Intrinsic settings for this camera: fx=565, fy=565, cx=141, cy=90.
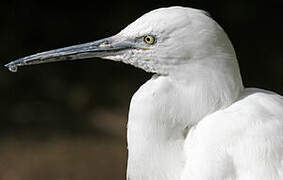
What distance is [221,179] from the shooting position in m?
1.81

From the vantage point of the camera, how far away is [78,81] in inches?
201

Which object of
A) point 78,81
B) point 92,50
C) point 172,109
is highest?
point 92,50

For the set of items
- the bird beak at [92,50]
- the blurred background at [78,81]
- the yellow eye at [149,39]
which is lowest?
the blurred background at [78,81]

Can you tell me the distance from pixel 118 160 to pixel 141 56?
7.94ft

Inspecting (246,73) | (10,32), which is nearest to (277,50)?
(246,73)

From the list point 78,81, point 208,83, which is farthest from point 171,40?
Answer: point 78,81

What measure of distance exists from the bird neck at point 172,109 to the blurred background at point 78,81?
220cm

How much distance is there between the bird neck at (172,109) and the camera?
1889mm

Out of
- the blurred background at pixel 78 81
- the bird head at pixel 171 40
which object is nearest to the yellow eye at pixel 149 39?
the bird head at pixel 171 40

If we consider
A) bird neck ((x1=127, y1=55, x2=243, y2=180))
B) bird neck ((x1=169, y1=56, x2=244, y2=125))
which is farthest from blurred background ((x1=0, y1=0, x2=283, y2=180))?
bird neck ((x1=169, y1=56, x2=244, y2=125))

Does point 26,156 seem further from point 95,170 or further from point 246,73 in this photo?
point 246,73

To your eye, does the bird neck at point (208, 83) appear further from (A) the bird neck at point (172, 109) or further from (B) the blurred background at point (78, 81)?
(B) the blurred background at point (78, 81)

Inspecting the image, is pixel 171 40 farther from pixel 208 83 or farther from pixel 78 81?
pixel 78 81

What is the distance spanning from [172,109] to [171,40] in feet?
0.78
